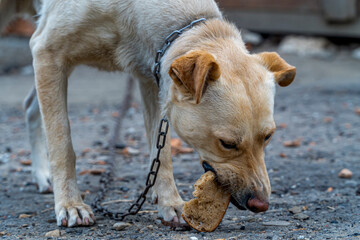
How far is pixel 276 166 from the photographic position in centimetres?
473

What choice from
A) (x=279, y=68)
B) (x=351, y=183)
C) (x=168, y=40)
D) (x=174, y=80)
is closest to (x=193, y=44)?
(x=168, y=40)

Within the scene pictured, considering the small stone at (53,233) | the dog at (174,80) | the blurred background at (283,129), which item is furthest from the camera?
the blurred background at (283,129)

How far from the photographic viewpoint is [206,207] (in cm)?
303

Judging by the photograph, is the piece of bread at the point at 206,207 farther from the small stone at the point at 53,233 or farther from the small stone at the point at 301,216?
the small stone at the point at 53,233

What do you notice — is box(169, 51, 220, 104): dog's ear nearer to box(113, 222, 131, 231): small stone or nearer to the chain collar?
the chain collar

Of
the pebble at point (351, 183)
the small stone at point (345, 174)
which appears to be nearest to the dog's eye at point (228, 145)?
the pebble at point (351, 183)

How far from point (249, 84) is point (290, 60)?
28.5ft

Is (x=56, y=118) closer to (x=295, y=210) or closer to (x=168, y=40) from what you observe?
(x=168, y=40)

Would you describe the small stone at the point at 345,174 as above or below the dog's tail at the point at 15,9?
below

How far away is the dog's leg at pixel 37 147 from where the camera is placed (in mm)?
4336

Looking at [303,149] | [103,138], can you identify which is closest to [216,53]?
[303,149]

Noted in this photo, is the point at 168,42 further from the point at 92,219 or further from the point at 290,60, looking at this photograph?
the point at 290,60

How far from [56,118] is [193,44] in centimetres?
110

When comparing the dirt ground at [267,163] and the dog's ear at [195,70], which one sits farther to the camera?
the dirt ground at [267,163]
